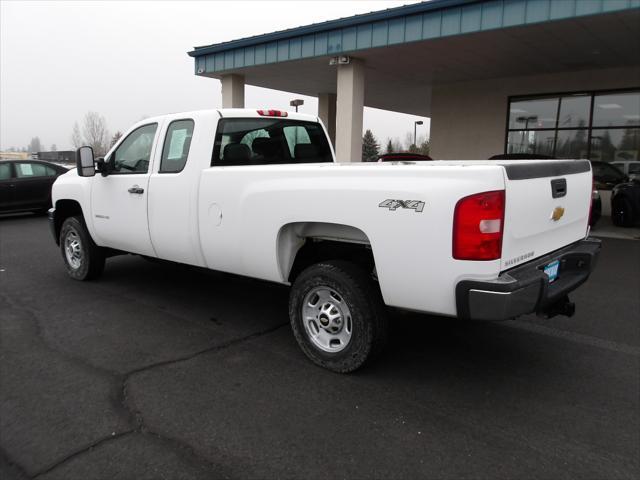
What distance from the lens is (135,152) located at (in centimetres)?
543

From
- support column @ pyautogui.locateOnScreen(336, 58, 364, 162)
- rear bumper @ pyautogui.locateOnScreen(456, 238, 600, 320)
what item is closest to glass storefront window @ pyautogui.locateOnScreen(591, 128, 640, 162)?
support column @ pyautogui.locateOnScreen(336, 58, 364, 162)

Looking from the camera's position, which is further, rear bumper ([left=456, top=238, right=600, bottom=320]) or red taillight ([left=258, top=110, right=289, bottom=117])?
red taillight ([left=258, top=110, right=289, bottom=117])

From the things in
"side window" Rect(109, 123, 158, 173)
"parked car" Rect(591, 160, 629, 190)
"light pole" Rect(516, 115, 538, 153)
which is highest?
"light pole" Rect(516, 115, 538, 153)

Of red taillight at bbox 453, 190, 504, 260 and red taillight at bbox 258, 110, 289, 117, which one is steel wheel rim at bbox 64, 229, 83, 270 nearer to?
red taillight at bbox 258, 110, 289, 117

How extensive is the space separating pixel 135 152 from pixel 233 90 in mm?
10402

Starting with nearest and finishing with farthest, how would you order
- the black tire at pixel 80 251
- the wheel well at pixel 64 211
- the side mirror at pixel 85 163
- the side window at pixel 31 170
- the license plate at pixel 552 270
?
the license plate at pixel 552 270 → the side mirror at pixel 85 163 → the black tire at pixel 80 251 → the wheel well at pixel 64 211 → the side window at pixel 31 170

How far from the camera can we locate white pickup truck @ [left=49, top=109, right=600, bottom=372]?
9.71ft

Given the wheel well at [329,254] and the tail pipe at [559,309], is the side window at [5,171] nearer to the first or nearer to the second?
the wheel well at [329,254]

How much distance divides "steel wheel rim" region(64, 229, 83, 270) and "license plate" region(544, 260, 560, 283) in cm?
530

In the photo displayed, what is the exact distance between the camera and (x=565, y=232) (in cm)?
376

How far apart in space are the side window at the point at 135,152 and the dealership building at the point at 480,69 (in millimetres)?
6985

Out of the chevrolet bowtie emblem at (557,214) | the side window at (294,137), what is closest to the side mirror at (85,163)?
the side window at (294,137)

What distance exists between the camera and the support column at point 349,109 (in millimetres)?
12586

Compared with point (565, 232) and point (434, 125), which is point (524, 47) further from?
point (565, 232)
